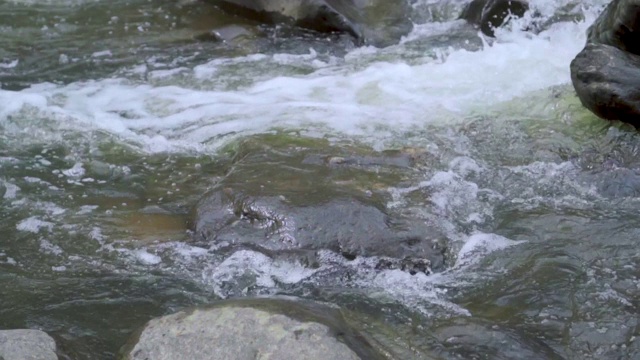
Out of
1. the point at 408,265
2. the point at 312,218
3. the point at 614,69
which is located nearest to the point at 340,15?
the point at 614,69

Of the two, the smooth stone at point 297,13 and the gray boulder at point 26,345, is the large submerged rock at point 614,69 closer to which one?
the smooth stone at point 297,13

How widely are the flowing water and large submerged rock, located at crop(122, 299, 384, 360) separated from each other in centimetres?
35

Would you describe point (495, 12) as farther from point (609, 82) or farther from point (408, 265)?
point (408, 265)

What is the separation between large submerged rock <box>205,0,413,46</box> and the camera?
827 centimetres

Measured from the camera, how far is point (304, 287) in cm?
451

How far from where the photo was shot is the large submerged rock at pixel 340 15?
27.1 feet

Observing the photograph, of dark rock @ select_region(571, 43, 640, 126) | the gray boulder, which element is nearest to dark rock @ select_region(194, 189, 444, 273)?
the gray boulder

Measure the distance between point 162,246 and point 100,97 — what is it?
2.55 m

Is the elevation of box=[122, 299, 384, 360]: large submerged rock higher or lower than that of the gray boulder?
higher

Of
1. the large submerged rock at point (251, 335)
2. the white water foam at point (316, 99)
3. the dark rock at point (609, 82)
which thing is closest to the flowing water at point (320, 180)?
the white water foam at point (316, 99)

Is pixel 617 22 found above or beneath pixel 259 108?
above

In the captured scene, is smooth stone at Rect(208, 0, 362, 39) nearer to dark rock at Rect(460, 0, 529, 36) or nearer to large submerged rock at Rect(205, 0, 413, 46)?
large submerged rock at Rect(205, 0, 413, 46)

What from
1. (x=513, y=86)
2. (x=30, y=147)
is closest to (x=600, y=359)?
(x=513, y=86)

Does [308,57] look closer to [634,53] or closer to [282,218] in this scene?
[634,53]
